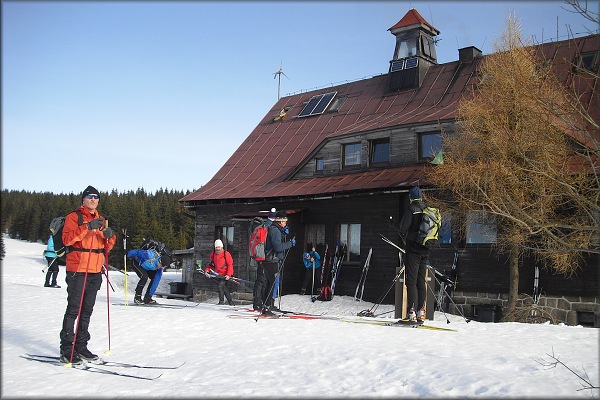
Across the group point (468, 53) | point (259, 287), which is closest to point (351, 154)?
point (468, 53)

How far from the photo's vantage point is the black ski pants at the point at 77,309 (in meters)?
6.67

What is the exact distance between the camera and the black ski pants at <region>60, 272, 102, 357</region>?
21.9 ft

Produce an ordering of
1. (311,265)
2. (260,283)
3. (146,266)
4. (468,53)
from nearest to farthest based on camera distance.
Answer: (260,283), (146,266), (311,265), (468,53)

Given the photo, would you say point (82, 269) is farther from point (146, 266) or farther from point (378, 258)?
point (378, 258)

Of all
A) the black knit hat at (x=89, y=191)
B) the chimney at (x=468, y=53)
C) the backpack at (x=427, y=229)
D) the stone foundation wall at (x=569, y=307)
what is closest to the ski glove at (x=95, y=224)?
the black knit hat at (x=89, y=191)

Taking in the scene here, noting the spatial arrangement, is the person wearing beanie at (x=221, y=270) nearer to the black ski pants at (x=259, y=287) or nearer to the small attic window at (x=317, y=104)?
the black ski pants at (x=259, y=287)

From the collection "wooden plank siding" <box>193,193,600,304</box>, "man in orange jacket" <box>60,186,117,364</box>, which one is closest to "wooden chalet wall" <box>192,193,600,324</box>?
"wooden plank siding" <box>193,193,600,304</box>

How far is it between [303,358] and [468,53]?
16.9 m

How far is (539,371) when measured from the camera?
19.0ft

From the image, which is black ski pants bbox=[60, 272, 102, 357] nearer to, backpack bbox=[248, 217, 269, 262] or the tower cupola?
backpack bbox=[248, 217, 269, 262]

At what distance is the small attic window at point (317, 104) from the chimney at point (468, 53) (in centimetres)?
567

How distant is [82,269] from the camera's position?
697 cm

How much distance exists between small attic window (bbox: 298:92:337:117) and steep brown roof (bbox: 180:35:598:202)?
295 millimetres

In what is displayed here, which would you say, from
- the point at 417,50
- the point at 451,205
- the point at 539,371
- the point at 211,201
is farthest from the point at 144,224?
the point at 539,371
